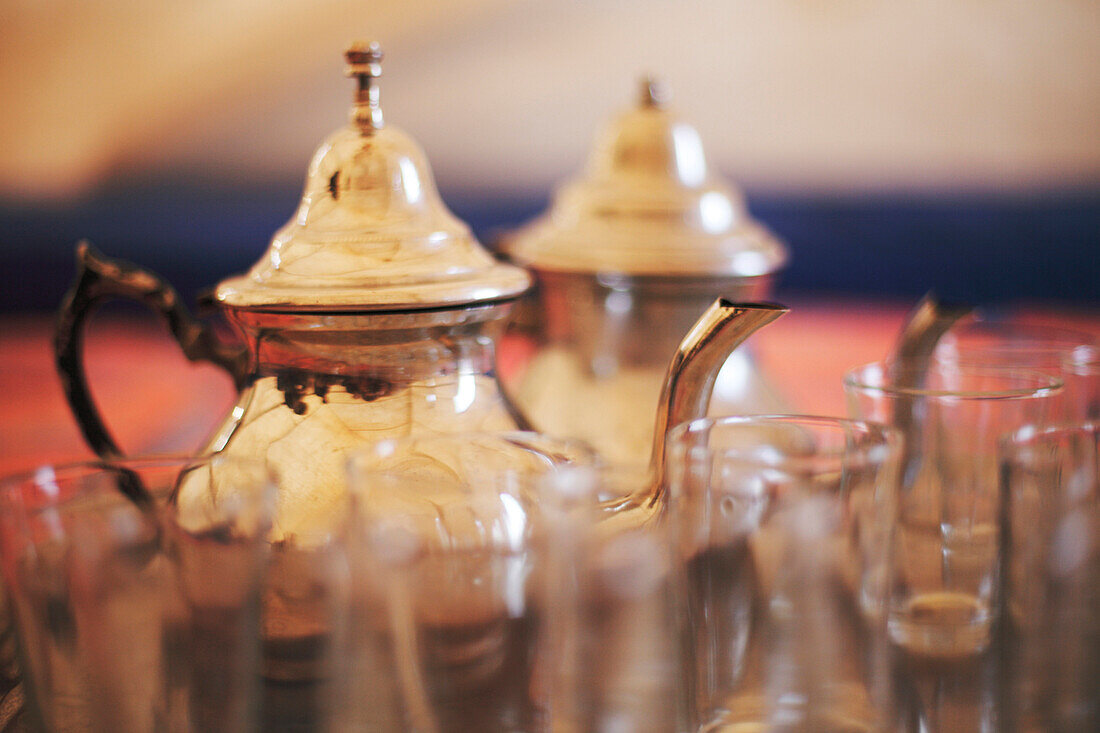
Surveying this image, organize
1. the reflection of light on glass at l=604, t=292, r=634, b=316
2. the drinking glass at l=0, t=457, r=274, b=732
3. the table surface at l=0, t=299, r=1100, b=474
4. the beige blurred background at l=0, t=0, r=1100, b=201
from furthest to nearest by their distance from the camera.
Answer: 1. the beige blurred background at l=0, t=0, r=1100, b=201
2. the table surface at l=0, t=299, r=1100, b=474
3. the reflection of light on glass at l=604, t=292, r=634, b=316
4. the drinking glass at l=0, t=457, r=274, b=732

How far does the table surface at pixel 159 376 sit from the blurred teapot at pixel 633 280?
0.19 feet

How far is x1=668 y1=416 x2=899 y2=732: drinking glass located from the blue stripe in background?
1.37 meters

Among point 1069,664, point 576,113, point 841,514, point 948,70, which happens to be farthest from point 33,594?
point 948,70

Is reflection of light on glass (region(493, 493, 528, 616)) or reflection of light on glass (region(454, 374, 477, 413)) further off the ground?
reflection of light on glass (region(454, 374, 477, 413))

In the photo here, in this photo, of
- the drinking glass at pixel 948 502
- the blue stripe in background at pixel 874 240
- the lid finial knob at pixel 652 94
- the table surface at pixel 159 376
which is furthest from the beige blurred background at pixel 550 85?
the drinking glass at pixel 948 502

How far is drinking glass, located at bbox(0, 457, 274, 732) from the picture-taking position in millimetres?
227

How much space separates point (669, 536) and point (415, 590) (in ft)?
0.23

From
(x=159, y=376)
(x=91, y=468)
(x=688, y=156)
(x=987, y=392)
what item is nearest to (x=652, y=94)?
(x=688, y=156)

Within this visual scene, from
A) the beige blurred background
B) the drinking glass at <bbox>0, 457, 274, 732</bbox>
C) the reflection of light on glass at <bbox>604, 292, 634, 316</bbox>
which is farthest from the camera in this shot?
the beige blurred background

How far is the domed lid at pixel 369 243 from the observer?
0.31 metres

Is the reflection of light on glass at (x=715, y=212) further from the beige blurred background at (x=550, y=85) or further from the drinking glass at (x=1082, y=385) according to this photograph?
the beige blurred background at (x=550, y=85)

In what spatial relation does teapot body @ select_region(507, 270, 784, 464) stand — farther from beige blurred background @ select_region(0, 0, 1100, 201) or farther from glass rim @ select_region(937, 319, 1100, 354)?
beige blurred background @ select_region(0, 0, 1100, 201)

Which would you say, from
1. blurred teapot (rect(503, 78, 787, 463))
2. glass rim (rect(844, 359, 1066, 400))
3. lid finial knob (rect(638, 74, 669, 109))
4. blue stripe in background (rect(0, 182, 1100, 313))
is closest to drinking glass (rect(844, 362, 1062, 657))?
glass rim (rect(844, 359, 1066, 400))

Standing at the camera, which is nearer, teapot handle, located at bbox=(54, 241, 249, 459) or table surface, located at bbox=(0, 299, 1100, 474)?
teapot handle, located at bbox=(54, 241, 249, 459)
